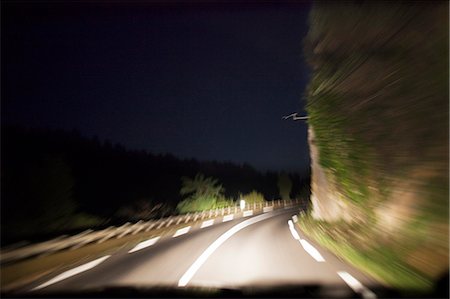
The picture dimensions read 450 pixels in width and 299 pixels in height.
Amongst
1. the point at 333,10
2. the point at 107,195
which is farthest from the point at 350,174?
the point at 107,195

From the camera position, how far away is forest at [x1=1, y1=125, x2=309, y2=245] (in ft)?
60.6

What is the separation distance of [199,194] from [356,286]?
29.4 m

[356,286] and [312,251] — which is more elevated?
[356,286]

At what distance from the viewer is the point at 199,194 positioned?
3425 centimetres

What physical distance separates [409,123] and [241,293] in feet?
18.4

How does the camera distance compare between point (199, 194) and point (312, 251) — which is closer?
point (312, 251)

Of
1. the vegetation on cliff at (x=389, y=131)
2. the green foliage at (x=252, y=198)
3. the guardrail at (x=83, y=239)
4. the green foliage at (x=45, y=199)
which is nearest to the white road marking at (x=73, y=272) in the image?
the guardrail at (x=83, y=239)

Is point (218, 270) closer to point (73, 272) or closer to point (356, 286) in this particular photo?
point (356, 286)

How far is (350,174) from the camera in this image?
10828 mm

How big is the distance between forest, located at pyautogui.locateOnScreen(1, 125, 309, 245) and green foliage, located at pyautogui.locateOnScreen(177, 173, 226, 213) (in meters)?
0.28

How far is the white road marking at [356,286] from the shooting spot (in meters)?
4.80

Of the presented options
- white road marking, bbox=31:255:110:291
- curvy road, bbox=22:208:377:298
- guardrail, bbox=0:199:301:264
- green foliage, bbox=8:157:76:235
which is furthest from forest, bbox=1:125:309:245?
curvy road, bbox=22:208:377:298

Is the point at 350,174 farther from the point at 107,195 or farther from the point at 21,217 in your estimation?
the point at 107,195

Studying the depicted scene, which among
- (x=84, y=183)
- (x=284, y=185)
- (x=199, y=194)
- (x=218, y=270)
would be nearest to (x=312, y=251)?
(x=218, y=270)
